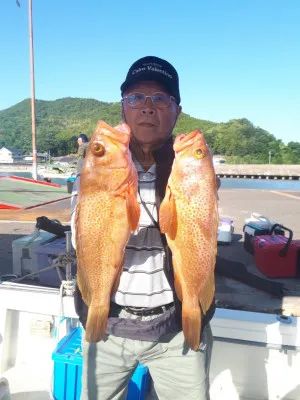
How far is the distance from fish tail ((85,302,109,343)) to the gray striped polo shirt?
0.26 m

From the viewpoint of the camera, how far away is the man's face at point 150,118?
210cm

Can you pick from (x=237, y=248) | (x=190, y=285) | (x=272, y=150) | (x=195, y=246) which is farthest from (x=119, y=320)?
(x=272, y=150)

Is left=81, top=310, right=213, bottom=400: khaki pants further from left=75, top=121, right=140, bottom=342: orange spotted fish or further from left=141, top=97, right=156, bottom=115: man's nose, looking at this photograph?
left=141, top=97, right=156, bottom=115: man's nose

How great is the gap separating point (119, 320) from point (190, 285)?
1.79 ft

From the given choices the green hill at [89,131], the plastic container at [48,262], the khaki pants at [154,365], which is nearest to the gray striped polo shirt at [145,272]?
the khaki pants at [154,365]

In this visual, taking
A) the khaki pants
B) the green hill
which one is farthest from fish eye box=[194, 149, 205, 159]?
the green hill

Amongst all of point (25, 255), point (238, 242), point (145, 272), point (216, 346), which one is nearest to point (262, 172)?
point (238, 242)

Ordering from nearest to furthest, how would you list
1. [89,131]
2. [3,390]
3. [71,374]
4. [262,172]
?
[3,390]
[71,374]
[262,172]
[89,131]

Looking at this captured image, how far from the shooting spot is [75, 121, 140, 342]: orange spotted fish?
175cm

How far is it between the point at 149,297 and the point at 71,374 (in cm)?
143

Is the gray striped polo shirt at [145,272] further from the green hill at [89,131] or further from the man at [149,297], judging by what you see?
the green hill at [89,131]

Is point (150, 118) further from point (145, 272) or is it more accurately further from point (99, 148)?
point (145, 272)

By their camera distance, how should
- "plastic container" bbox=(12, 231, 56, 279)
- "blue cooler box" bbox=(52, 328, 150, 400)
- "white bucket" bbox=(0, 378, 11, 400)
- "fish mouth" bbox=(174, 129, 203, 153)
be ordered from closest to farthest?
"fish mouth" bbox=(174, 129, 203, 153), "white bucket" bbox=(0, 378, 11, 400), "blue cooler box" bbox=(52, 328, 150, 400), "plastic container" bbox=(12, 231, 56, 279)

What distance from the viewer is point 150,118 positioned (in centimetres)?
209
